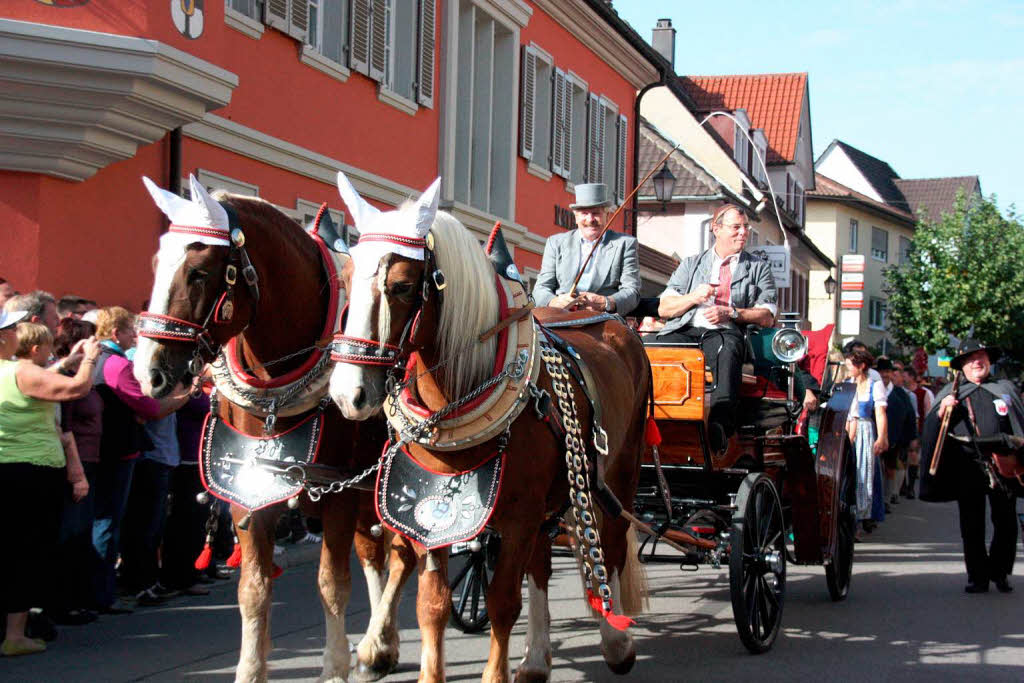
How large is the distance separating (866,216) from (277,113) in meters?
47.2

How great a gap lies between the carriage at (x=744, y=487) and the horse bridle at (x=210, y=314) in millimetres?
2033

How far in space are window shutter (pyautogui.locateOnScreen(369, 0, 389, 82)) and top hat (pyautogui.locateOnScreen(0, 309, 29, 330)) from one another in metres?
7.43

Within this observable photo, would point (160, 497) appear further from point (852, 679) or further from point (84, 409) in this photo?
point (852, 679)

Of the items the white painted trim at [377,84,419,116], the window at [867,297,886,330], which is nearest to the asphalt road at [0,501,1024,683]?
the white painted trim at [377,84,419,116]

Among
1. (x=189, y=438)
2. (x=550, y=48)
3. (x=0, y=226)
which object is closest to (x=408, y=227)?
(x=189, y=438)

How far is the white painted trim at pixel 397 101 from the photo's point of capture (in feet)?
46.2

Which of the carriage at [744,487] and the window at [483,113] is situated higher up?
the window at [483,113]

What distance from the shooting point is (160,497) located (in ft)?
27.5

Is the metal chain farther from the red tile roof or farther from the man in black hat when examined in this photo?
the red tile roof

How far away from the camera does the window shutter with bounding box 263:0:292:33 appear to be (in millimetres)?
11578

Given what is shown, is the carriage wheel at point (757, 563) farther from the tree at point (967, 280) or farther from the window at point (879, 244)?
the window at point (879, 244)

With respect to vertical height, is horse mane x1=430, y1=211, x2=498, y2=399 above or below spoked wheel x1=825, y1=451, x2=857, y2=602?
above

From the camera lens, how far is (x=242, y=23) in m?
11.2

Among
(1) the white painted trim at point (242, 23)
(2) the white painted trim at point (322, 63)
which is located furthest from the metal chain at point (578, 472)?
(2) the white painted trim at point (322, 63)
